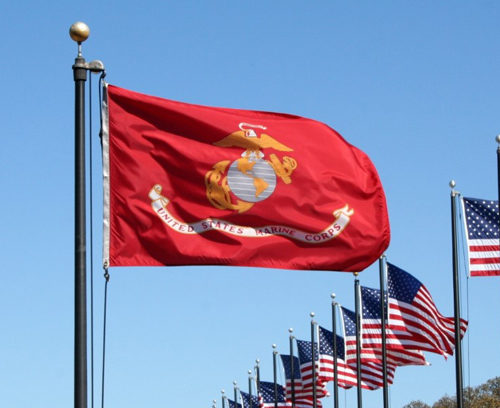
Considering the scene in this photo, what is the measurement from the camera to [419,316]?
1582 inches

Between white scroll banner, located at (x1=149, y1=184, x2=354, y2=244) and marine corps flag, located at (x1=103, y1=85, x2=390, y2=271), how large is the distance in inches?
0.5

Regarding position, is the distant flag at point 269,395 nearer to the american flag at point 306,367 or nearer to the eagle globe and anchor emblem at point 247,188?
the american flag at point 306,367

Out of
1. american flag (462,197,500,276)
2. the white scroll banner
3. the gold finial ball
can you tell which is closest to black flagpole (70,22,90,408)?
the gold finial ball

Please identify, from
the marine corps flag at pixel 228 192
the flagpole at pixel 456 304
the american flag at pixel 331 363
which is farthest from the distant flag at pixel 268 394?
the marine corps flag at pixel 228 192

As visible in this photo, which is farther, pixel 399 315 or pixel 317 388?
pixel 317 388

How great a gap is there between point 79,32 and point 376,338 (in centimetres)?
3438

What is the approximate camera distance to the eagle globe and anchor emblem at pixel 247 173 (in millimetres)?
16812

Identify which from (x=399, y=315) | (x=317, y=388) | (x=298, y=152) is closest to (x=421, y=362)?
(x=399, y=315)

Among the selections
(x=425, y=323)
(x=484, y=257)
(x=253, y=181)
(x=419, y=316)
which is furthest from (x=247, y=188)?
(x=419, y=316)

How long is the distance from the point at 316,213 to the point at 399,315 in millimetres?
24240

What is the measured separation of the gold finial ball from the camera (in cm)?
1530

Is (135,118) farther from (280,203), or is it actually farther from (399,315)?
Answer: (399,315)

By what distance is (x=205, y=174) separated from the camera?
16.9m

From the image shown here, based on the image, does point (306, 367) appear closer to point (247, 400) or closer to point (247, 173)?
point (247, 400)
